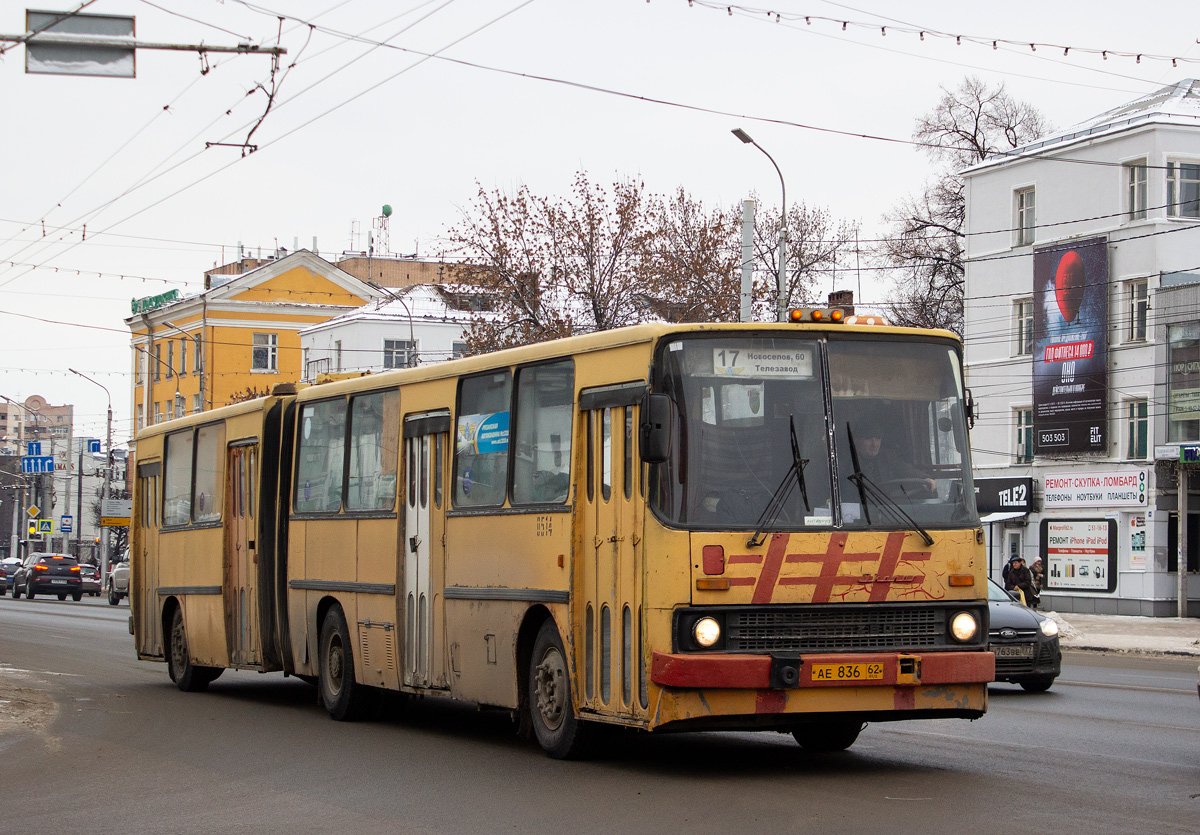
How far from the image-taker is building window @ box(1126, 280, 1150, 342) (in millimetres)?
42688

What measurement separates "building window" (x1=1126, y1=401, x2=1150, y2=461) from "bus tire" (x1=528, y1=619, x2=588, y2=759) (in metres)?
33.8

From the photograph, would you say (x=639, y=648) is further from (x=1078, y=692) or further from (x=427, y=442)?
(x=1078, y=692)

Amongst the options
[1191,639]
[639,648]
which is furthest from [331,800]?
[1191,639]

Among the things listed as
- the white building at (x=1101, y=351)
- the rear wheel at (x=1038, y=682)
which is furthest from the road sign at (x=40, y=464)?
the rear wheel at (x=1038, y=682)

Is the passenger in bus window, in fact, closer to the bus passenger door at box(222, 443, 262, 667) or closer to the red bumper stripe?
the red bumper stripe

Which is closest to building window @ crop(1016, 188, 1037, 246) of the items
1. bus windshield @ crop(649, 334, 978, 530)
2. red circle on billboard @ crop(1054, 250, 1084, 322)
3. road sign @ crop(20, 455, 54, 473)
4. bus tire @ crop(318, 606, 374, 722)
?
red circle on billboard @ crop(1054, 250, 1084, 322)

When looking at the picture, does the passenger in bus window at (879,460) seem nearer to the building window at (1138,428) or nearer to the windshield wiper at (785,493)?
the windshield wiper at (785,493)

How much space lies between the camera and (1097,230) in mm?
44562

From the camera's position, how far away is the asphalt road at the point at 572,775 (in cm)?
898

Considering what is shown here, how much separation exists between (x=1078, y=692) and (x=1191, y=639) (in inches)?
654

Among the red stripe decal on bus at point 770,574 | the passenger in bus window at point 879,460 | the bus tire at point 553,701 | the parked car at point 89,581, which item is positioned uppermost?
the passenger in bus window at point 879,460

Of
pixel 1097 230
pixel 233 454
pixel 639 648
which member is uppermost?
pixel 1097 230

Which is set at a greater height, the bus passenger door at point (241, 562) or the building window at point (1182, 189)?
the building window at point (1182, 189)

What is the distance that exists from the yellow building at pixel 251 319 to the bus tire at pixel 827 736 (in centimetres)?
6760
